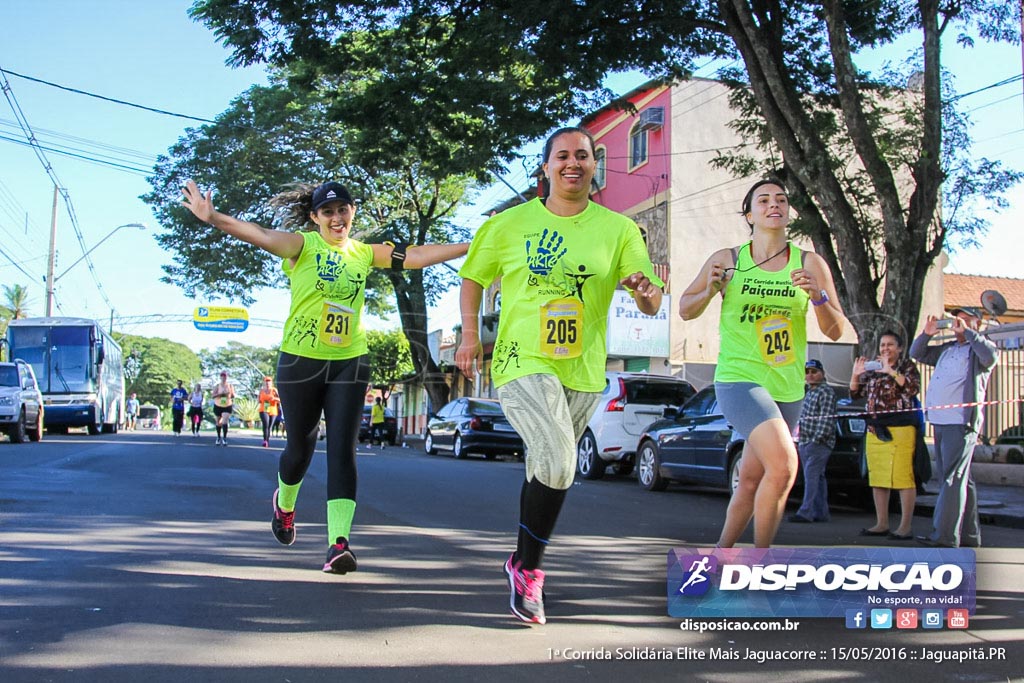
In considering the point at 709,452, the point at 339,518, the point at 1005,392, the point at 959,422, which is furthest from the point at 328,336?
the point at 1005,392

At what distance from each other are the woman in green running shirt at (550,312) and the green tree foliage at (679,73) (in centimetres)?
850

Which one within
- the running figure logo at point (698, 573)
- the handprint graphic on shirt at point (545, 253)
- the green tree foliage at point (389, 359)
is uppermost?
the green tree foliage at point (389, 359)

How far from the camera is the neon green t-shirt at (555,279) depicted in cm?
418

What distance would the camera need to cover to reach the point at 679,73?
49.4ft

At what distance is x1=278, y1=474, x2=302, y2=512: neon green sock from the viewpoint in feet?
17.9

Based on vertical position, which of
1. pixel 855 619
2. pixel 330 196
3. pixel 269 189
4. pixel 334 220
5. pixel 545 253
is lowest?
pixel 855 619

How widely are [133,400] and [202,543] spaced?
167 feet

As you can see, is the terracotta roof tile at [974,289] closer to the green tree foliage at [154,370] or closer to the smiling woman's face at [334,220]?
the smiling woman's face at [334,220]

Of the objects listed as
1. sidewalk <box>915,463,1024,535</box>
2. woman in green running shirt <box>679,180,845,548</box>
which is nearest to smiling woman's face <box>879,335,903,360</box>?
sidewalk <box>915,463,1024,535</box>

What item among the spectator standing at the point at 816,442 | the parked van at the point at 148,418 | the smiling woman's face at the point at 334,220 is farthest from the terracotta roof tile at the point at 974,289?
the parked van at the point at 148,418

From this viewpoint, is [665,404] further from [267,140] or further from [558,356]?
[267,140]

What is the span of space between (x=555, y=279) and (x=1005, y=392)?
12.8 meters

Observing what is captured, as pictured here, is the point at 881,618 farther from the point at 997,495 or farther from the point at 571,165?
the point at 997,495

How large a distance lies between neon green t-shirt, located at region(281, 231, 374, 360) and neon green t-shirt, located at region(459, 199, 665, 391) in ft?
3.44
